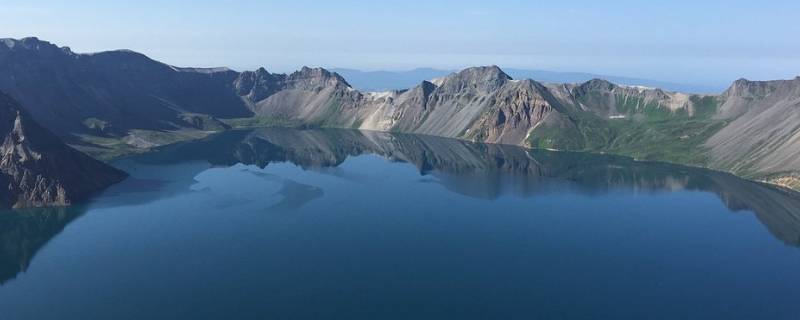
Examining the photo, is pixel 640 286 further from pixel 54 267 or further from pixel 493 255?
pixel 54 267

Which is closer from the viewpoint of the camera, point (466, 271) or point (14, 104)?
point (466, 271)

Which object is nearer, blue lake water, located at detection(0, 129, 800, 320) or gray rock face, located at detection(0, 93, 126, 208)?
blue lake water, located at detection(0, 129, 800, 320)

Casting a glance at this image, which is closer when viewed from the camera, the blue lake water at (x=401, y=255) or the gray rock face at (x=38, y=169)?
the blue lake water at (x=401, y=255)

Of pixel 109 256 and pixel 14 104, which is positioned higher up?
pixel 14 104

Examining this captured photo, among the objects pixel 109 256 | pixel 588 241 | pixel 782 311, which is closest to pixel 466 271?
pixel 588 241
